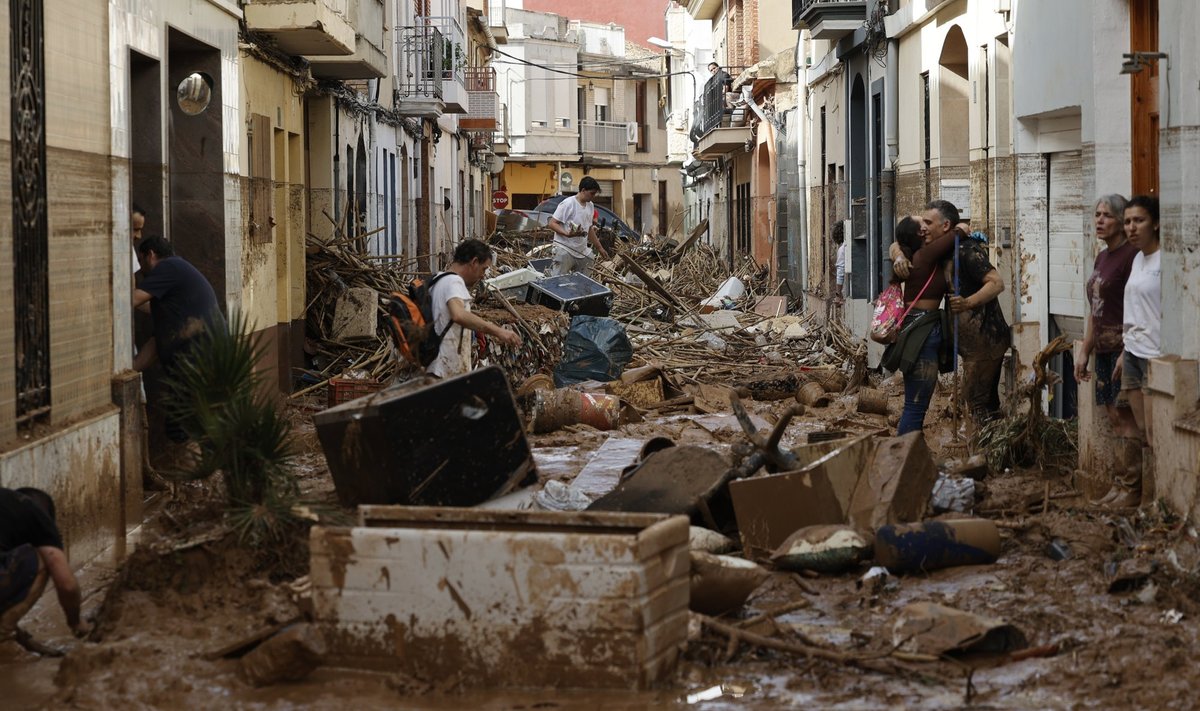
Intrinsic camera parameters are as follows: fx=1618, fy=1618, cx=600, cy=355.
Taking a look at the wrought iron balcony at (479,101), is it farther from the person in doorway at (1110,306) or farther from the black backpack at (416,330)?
the person in doorway at (1110,306)

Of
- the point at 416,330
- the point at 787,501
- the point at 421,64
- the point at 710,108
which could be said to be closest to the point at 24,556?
the point at 787,501

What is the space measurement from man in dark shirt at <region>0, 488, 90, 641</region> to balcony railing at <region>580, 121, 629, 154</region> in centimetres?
5802

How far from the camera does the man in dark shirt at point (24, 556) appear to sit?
19.8 feet

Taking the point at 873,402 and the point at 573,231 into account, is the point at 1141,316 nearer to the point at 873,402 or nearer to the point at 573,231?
the point at 873,402

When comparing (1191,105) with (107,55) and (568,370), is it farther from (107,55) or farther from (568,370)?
(568,370)

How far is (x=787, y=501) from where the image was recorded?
8055mm

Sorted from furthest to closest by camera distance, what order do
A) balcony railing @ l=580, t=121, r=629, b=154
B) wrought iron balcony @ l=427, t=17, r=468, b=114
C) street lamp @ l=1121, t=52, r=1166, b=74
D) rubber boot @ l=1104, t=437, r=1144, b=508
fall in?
balcony railing @ l=580, t=121, r=629, b=154 → wrought iron balcony @ l=427, t=17, r=468, b=114 → rubber boot @ l=1104, t=437, r=1144, b=508 → street lamp @ l=1121, t=52, r=1166, b=74

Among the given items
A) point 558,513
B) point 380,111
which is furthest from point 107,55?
point 380,111

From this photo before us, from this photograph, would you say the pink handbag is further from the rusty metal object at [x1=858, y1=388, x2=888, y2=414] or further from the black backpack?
the rusty metal object at [x1=858, y1=388, x2=888, y2=414]

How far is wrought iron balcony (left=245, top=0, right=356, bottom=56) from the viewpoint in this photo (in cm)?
1482

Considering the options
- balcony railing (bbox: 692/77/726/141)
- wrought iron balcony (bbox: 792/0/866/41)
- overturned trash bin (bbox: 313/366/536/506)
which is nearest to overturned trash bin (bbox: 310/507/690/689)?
overturned trash bin (bbox: 313/366/536/506)

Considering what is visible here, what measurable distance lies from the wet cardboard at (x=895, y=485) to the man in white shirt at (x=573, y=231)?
12.0 meters

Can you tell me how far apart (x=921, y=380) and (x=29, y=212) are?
5.50m

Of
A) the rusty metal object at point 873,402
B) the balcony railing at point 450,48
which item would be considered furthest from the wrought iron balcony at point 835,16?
the balcony railing at point 450,48
